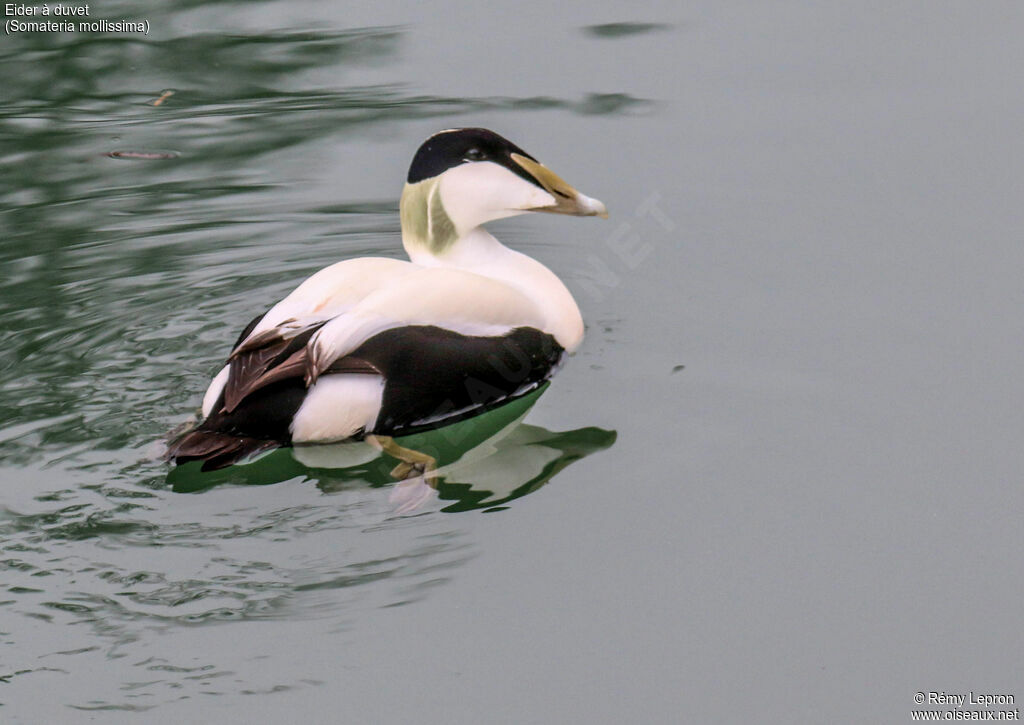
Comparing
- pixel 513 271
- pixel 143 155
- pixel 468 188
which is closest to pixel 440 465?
pixel 513 271

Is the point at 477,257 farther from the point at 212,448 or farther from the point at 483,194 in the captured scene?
the point at 212,448

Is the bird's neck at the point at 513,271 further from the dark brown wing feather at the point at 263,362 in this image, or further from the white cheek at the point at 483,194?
the dark brown wing feather at the point at 263,362

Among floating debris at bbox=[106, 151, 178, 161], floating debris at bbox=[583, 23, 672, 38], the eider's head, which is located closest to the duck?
the eider's head

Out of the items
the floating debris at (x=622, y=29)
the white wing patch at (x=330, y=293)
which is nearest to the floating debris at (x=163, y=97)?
the floating debris at (x=622, y=29)

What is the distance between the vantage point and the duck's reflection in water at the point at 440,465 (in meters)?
4.46

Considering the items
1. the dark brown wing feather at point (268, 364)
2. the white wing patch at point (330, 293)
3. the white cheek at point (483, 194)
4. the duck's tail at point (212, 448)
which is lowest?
the duck's tail at point (212, 448)

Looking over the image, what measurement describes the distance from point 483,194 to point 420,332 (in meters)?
0.75

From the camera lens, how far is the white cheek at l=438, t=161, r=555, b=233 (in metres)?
5.31

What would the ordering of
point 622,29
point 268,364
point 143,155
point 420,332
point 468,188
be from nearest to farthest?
point 268,364 → point 420,332 → point 468,188 → point 143,155 → point 622,29

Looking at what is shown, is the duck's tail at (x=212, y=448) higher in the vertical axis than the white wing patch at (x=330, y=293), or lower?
lower

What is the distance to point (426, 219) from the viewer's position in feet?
17.7

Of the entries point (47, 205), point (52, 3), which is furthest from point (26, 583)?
point (52, 3)

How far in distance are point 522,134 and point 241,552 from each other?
12.1 feet

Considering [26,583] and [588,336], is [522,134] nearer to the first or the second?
[588,336]
